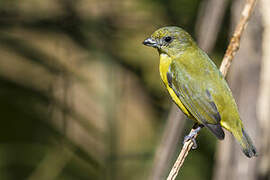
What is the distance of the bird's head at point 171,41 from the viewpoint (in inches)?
141

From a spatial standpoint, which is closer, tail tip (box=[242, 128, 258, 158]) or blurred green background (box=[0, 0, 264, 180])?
tail tip (box=[242, 128, 258, 158])

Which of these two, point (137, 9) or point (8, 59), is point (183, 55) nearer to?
point (137, 9)

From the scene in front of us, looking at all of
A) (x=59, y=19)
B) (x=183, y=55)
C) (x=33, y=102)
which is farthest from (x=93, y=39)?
(x=183, y=55)

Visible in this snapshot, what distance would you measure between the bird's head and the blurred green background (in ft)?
1.93

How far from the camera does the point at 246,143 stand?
9.97 ft

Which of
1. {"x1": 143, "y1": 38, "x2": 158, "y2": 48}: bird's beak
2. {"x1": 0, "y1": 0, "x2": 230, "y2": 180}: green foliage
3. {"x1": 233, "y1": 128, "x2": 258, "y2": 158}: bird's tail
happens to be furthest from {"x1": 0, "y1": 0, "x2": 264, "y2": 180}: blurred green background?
{"x1": 233, "y1": 128, "x2": 258, "y2": 158}: bird's tail

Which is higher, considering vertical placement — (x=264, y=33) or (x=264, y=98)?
(x=264, y=33)

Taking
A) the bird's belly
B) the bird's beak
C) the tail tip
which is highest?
the bird's beak

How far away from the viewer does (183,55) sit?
359cm

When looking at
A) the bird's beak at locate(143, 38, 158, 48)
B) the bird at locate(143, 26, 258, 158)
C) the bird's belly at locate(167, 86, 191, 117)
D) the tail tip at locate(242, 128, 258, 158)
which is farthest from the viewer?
the bird's beak at locate(143, 38, 158, 48)

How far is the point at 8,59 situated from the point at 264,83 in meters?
3.42

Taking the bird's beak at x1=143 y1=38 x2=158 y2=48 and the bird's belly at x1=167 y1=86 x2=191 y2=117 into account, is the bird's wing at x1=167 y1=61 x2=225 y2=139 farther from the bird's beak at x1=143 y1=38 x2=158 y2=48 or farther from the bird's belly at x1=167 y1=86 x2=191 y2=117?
the bird's beak at x1=143 y1=38 x2=158 y2=48

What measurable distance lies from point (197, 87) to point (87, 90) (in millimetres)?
2228

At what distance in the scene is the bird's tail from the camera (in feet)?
9.63
